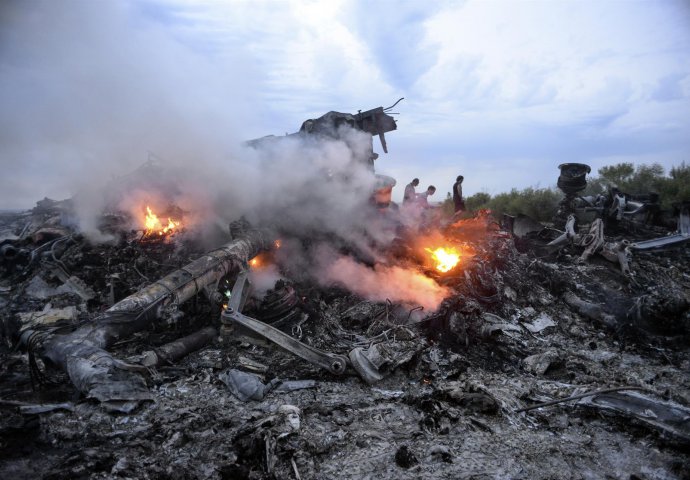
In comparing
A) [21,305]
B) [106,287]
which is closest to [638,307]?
[106,287]

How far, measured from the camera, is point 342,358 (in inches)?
190

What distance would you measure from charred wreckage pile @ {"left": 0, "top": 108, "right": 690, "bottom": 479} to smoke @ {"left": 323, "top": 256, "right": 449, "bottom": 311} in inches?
2.1

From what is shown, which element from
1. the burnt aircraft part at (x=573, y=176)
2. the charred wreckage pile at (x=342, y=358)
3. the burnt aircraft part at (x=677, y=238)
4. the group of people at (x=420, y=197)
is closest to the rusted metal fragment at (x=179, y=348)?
the charred wreckage pile at (x=342, y=358)

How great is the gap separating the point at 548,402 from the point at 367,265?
16.5 feet

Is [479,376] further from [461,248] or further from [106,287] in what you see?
[106,287]

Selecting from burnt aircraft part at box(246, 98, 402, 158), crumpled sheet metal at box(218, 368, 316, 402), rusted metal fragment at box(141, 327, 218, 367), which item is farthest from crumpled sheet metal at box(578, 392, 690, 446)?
burnt aircraft part at box(246, 98, 402, 158)

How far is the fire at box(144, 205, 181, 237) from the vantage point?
8.88m

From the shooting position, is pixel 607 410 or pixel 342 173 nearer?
pixel 607 410

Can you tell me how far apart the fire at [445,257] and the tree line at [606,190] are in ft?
31.5

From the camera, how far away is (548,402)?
4180mm

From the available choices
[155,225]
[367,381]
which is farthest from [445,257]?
[155,225]

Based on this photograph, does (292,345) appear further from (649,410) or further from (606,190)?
(606,190)

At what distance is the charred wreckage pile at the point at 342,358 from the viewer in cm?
335

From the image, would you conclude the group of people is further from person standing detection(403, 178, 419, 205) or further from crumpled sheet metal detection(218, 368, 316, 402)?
crumpled sheet metal detection(218, 368, 316, 402)
